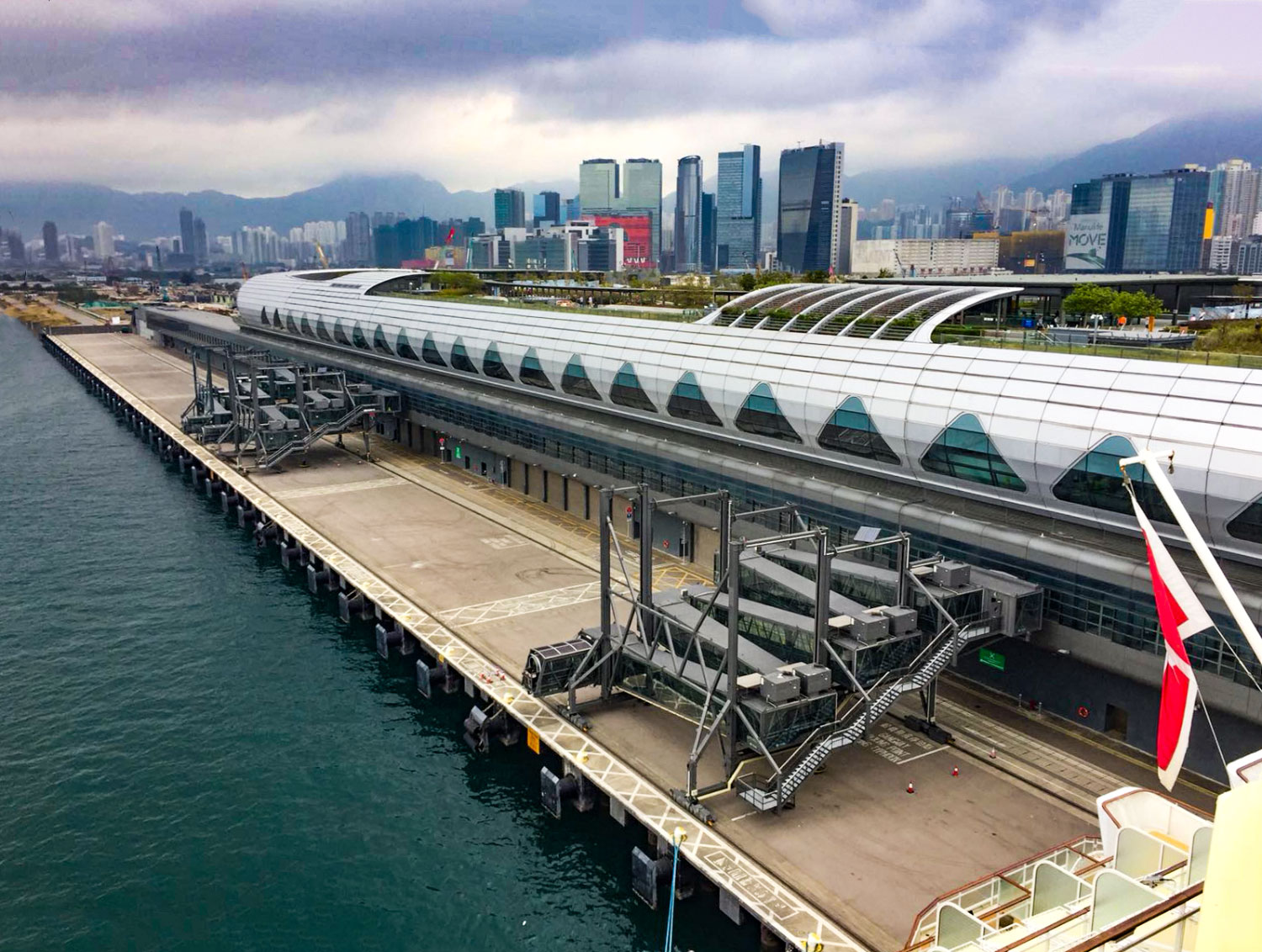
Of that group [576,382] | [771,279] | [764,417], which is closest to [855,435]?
[764,417]

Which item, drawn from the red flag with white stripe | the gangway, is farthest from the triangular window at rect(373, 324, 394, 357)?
the red flag with white stripe

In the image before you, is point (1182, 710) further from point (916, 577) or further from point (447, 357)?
point (447, 357)

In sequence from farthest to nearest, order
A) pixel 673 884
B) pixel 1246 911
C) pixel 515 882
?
1. pixel 515 882
2. pixel 673 884
3. pixel 1246 911

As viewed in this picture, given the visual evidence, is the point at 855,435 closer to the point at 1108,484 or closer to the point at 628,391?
the point at 1108,484

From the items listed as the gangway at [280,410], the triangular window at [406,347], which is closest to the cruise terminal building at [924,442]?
the triangular window at [406,347]

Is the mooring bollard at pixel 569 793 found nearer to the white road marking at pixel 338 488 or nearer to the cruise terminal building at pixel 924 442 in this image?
the cruise terminal building at pixel 924 442

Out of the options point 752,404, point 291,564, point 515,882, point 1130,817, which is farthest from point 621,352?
point 1130,817
